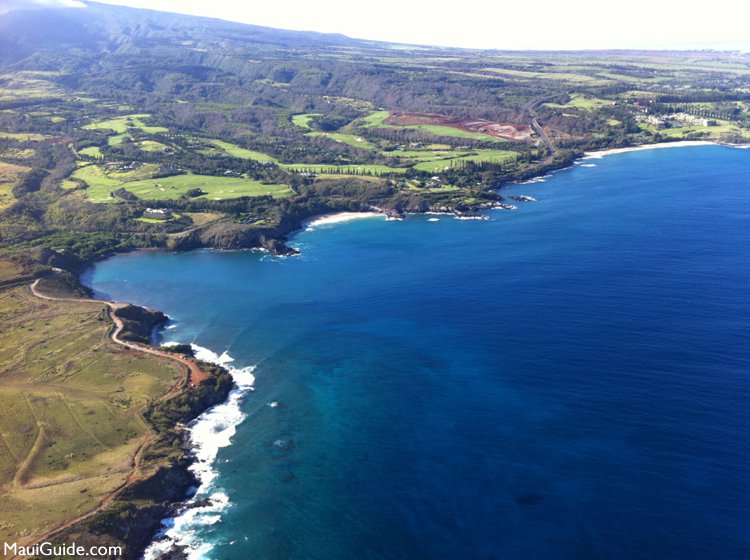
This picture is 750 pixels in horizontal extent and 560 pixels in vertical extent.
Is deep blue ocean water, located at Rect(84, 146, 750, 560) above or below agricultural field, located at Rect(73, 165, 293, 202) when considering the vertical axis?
below

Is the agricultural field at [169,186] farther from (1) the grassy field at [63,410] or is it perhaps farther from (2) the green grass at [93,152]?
(1) the grassy field at [63,410]

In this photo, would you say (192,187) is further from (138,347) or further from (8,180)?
(138,347)

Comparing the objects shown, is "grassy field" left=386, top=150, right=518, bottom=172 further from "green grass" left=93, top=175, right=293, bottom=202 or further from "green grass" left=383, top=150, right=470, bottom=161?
"green grass" left=93, top=175, right=293, bottom=202

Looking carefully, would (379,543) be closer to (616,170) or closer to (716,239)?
(716,239)

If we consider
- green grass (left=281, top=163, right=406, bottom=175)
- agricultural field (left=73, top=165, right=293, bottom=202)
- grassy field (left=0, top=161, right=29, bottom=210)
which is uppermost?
green grass (left=281, top=163, right=406, bottom=175)

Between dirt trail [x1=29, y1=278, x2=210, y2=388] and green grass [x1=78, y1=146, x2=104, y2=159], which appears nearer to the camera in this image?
dirt trail [x1=29, y1=278, x2=210, y2=388]

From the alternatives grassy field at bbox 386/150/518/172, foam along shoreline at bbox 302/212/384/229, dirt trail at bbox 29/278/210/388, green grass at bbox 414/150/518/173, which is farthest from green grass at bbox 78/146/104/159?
dirt trail at bbox 29/278/210/388
